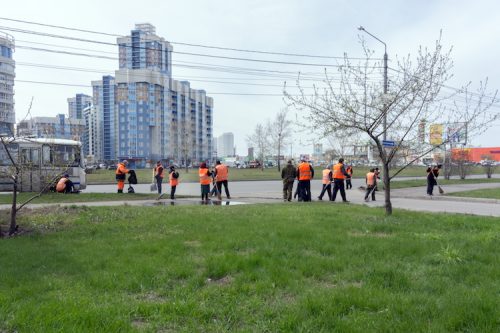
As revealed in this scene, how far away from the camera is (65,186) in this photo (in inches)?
748

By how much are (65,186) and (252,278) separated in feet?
53.0

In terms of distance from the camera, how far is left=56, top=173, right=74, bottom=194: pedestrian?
18.4 metres

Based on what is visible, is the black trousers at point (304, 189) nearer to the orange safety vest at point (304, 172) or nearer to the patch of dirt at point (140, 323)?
the orange safety vest at point (304, 172)

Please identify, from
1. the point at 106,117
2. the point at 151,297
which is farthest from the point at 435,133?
the point at 106,117

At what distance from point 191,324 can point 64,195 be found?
15.8m

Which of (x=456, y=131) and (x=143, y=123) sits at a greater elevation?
(x=143, y=123)

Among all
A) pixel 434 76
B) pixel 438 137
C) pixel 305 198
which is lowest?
pixel 305 198

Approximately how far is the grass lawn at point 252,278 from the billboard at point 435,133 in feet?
8.49

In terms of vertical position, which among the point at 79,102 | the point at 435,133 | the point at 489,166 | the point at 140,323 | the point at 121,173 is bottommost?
the point at 140,323

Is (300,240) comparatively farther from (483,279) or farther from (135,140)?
(135,140)

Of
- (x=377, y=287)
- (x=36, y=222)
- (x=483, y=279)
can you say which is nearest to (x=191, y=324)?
(x=377, y=287)

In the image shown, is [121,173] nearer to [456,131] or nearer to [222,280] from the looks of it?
[456,131]

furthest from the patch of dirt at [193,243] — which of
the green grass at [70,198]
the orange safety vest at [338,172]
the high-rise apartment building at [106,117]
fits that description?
the high-rise apartment building at [106,117]

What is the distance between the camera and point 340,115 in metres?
10.7
